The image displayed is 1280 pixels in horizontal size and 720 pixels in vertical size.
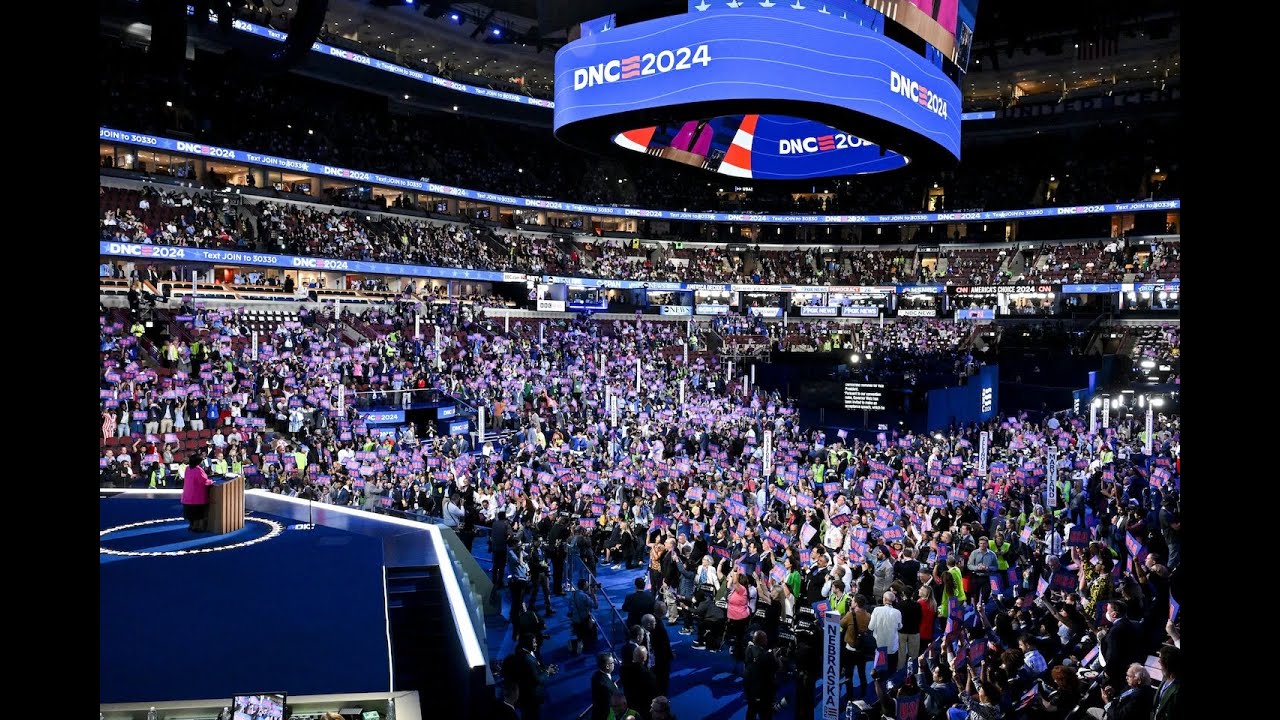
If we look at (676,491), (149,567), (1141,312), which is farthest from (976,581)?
(1141,312)

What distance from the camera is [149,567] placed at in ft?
32.4

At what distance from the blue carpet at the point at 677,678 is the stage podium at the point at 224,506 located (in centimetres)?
388

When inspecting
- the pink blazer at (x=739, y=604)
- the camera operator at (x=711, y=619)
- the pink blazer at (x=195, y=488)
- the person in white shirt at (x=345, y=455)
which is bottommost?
the camera operator at (x=711, y=619)

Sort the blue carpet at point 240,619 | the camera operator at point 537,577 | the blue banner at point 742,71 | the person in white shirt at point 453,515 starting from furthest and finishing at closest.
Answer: the person in white shirt at point 453,515 < the camera operator at point 537,577 < the blue banner at point 742,71 < the blue carpet at point 240,619

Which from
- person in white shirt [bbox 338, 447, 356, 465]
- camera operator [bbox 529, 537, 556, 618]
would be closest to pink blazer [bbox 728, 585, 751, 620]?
camera operator [bbox 529, 537, 556, 618]

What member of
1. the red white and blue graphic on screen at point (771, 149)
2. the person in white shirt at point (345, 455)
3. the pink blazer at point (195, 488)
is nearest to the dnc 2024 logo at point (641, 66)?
the red white and blue graphic on screen at point (771, 149)

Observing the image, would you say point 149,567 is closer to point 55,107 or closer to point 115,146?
point 55,107

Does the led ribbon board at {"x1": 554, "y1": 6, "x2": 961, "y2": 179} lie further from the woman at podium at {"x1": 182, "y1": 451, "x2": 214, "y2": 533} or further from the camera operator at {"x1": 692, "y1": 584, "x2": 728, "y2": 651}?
the woman at podium at {"x1": 182, "y1": 451, "x2": 214, "y2": 533}

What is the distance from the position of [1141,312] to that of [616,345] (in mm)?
28279

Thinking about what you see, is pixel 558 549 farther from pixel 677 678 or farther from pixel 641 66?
pixel 641 66

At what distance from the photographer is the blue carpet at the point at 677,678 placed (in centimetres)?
939

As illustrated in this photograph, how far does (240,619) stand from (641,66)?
708 cm

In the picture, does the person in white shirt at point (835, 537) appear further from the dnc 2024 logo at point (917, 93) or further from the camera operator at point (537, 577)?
the dnc 2024 logo at point (917, 93)

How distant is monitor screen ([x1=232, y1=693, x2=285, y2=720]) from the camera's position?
225 inches
